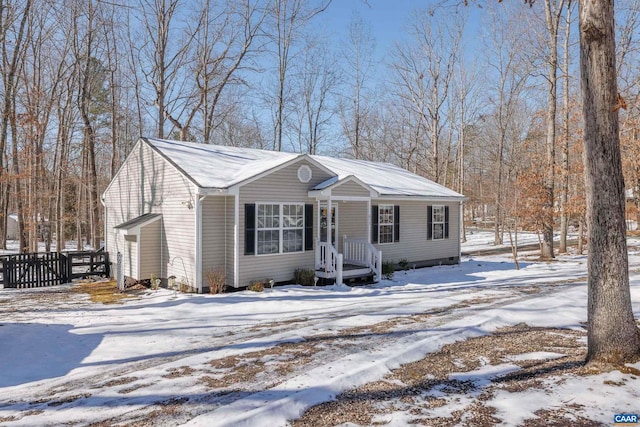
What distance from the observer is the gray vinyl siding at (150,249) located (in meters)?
12.2

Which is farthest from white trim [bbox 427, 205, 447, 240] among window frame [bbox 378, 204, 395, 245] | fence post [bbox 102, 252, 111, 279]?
fence post [bbox 102, 252, 111, 279]

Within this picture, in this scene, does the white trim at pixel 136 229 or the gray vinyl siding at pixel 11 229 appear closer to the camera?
the white trim at pixel 136 229

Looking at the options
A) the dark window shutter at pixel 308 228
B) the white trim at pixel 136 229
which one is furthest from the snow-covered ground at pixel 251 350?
the white trim at pixel 136 229

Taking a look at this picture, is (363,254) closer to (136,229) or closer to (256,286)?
(256,286)

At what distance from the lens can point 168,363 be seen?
5.63 meters

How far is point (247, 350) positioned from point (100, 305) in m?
5.48

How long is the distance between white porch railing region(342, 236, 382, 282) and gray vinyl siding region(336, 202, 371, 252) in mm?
236

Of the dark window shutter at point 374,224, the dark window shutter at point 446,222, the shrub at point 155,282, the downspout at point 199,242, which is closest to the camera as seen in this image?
the downspout at point 199,242

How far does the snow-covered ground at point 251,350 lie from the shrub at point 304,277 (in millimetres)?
421

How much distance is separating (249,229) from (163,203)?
9.93 ft

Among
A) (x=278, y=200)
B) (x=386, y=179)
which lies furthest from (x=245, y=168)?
(x=386, y=179)

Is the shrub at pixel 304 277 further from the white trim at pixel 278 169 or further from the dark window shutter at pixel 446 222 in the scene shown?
the dark window shutter at pixel 446 222

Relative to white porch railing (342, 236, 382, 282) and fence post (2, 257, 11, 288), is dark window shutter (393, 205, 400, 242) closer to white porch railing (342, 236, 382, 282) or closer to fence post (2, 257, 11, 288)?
white porch railing (342, 236, 382, 282)

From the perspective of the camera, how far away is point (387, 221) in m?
15.3
